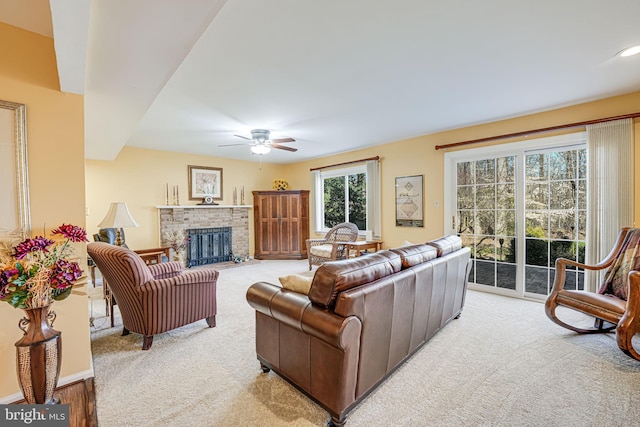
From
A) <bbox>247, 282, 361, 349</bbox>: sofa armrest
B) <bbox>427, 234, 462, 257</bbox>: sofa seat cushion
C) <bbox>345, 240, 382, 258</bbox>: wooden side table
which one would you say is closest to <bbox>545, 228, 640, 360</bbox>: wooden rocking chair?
<bbox>427, 234, 462, 257</bbox>: sofa seat cushion

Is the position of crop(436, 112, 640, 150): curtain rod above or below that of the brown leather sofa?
above

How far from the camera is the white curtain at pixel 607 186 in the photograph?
3.00 m

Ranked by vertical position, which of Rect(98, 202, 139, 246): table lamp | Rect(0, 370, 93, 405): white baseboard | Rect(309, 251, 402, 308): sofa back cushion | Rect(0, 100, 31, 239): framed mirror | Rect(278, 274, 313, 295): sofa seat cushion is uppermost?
Rect(0, 100, 31, 239): framed mirror

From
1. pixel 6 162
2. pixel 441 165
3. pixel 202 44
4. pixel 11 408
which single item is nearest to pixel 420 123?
pixel 441 165

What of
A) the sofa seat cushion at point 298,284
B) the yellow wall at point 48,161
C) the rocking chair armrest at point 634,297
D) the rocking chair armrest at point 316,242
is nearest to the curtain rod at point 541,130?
the rocking chair armrest at point 634,297

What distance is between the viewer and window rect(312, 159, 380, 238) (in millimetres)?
5391

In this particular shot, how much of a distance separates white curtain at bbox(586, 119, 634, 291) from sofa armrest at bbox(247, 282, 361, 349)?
11.0 feet

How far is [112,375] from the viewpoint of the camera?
2.12 m

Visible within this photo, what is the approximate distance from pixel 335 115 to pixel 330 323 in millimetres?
2866

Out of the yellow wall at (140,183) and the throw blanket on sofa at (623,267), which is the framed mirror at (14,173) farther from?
the throw blanket on sofa at (623,267)

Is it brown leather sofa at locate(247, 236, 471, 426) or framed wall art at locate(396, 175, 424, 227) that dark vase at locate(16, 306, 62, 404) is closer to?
brown leather sofa at locate(247, 236, 471, 426)

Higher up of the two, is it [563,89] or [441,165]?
[563,89]

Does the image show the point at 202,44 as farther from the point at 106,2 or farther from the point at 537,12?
the point at 537,12

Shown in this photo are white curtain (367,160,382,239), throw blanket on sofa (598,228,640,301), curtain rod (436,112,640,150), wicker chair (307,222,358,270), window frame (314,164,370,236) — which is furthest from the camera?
window frame (314,164,370,236)
